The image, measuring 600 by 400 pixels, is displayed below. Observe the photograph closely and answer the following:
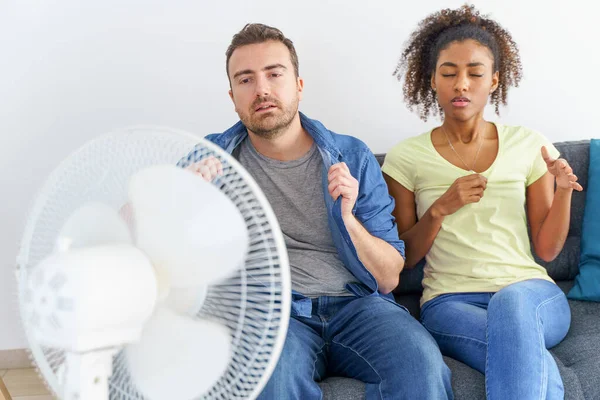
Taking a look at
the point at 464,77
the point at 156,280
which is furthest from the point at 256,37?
the point at 156,280

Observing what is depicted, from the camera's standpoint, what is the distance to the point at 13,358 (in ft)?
6.71

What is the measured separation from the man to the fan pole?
→ 0.52 meters

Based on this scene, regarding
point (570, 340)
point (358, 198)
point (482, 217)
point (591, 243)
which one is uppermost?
point (358, 198)

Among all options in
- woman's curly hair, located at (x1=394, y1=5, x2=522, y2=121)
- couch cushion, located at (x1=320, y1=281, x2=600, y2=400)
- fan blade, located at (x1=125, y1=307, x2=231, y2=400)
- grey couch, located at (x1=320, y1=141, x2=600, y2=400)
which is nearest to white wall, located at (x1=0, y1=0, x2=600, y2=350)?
woman's curly hair, located at (x1=394, y1=5, x2=522, y2=121)

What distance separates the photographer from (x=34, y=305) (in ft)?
2.49

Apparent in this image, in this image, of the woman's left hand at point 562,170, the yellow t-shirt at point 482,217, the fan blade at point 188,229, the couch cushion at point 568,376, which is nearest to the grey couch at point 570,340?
the couch cushion at point 568,376

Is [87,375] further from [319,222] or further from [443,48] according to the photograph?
[443,48]

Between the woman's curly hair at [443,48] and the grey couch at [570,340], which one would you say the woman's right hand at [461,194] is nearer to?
the grey couch at [570,340]

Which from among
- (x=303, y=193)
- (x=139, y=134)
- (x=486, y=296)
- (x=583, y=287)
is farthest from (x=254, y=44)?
(x=583, y=287)

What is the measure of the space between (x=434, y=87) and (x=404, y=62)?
0.17 meters

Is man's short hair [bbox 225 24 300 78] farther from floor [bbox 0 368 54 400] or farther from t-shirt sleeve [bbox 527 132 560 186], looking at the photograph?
floor [bbox 0 368 54 400]

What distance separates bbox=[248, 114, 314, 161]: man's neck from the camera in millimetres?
1500

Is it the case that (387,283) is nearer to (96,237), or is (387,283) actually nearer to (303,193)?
(303,193)

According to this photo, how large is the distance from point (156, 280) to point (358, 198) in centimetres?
75
